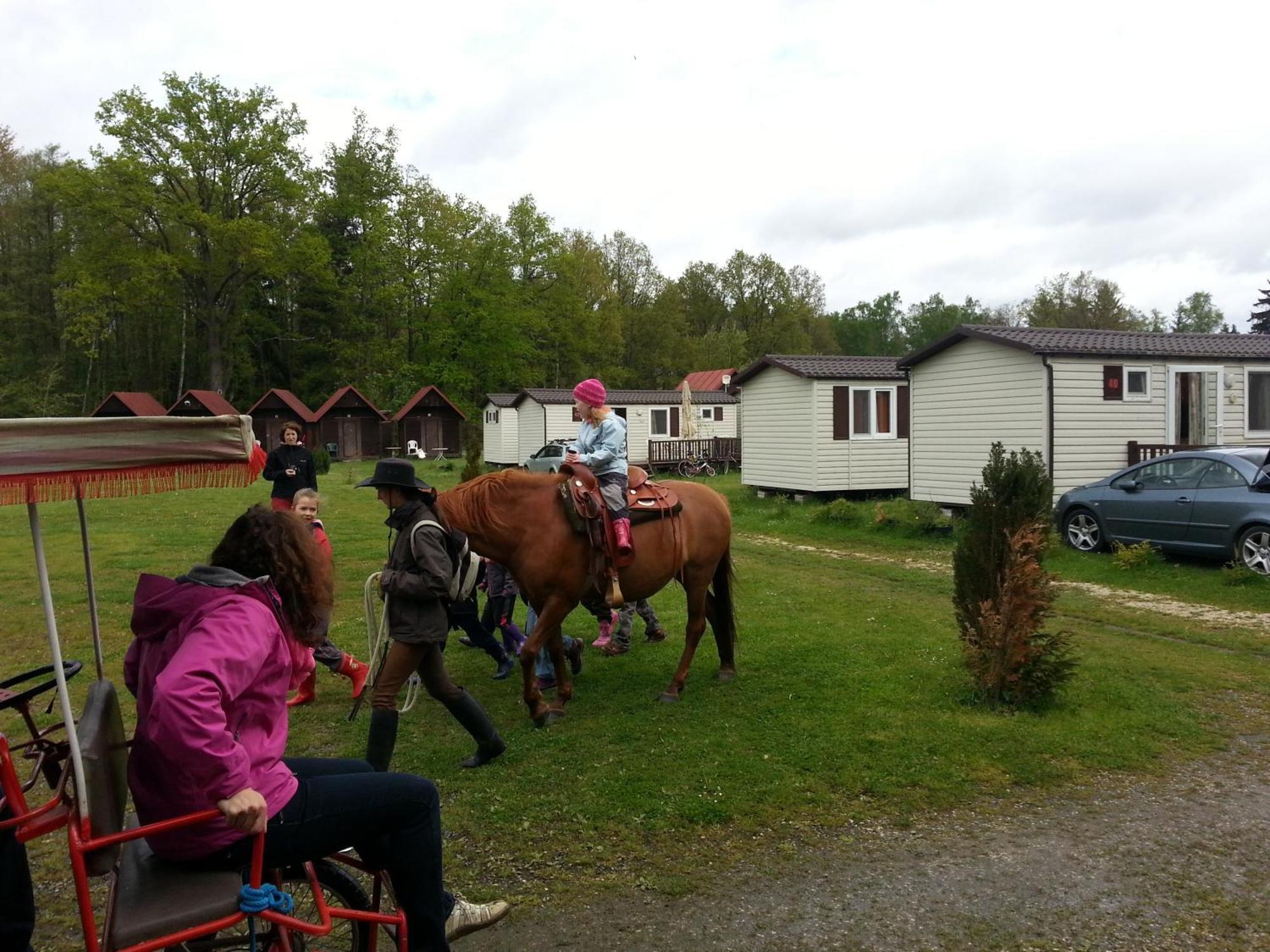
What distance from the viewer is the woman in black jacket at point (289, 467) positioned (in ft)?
32.5

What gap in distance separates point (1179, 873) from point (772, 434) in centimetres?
1935

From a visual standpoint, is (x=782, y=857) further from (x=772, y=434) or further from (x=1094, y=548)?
(x=772, y=434)

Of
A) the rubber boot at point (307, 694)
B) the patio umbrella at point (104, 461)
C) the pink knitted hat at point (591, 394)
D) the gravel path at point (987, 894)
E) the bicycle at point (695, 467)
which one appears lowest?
the gravel path at point (987, 894)

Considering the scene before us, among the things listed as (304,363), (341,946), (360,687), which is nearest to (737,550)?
(360,687)

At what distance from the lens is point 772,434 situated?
23.3 metres

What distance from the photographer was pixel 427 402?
51.3 metres

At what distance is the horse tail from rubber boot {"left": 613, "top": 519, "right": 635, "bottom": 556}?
41.1 inches

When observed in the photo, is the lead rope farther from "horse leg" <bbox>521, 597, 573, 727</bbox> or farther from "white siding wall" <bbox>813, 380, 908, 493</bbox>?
"white siding wall" <bbox>813, 380, 908, 493</bbox>

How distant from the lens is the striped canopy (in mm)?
2514

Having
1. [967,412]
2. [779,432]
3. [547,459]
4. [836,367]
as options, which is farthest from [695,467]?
[967,412]

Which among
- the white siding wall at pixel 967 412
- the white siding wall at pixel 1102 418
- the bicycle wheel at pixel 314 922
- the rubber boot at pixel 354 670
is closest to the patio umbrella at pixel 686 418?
the white siding wall at pixel 967 412

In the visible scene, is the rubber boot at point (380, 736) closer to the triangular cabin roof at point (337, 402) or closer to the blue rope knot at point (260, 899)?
the blue rope knot at point (260, 899)

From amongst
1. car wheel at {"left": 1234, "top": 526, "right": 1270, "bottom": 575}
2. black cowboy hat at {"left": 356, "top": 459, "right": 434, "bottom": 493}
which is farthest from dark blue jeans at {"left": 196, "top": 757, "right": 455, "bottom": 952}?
car wheel at {"left": 1234, "top": 526, "right": 1270, "bottom": 575}

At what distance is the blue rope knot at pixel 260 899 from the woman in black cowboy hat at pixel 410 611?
2.41 metres
